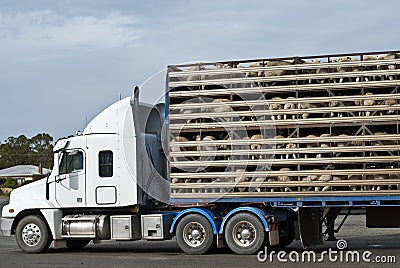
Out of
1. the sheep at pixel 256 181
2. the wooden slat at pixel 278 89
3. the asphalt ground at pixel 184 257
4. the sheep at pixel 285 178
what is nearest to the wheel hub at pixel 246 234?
the asphalt ground at pixel 184 257

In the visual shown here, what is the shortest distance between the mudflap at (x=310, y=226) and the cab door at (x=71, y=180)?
5402mm

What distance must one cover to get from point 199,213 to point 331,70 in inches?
176

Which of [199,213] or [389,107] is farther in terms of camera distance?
[199,213]

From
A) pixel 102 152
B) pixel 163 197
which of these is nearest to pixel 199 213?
pixel 163 197

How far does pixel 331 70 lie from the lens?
17062 millimetres

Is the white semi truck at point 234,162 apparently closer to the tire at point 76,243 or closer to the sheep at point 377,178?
the sheep at point 377,178

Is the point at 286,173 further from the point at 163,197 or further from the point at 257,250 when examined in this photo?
the point at 163,197

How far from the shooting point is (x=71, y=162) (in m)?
19.0

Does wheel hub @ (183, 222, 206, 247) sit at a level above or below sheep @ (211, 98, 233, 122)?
below

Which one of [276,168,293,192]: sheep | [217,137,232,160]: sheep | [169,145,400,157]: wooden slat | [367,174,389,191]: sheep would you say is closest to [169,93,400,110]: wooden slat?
[217,137,232,160]: sheep

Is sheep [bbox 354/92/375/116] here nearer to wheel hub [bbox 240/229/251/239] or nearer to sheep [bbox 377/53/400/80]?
sheep [bbox 377/53/400/80]

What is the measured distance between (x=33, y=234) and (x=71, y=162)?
207cm

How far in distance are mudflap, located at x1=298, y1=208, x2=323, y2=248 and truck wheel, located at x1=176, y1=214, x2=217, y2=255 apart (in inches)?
80.3

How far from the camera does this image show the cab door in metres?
18.8
